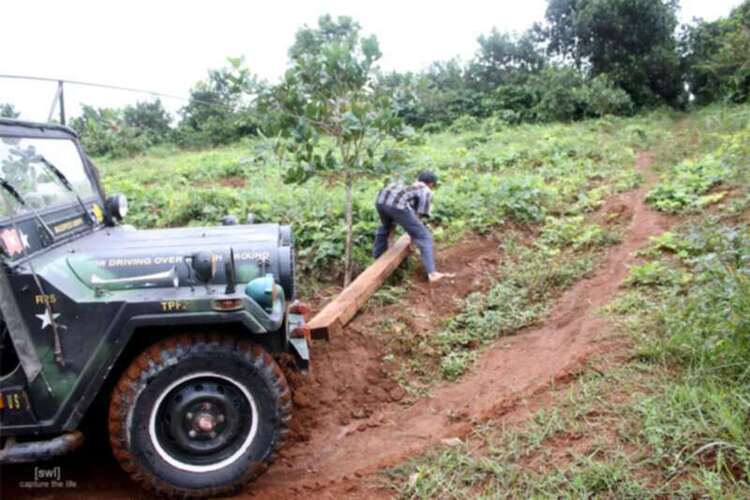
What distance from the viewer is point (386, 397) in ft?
15.4

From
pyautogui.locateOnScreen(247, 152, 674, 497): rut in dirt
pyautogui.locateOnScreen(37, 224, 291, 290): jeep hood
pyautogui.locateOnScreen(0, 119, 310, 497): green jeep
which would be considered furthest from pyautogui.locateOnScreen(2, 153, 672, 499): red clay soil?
pyautogui.locateOnScreen(37, 224, 291, 290): jeep hood

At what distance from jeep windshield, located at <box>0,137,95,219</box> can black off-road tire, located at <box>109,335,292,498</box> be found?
1180mm

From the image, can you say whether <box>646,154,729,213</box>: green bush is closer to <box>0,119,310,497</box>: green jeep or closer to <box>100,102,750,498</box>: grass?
<box>100,102,750,498</box>: grass

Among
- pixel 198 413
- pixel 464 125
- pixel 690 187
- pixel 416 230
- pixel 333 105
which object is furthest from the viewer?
pixel 464 125

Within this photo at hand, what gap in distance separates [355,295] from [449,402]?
5.04ft

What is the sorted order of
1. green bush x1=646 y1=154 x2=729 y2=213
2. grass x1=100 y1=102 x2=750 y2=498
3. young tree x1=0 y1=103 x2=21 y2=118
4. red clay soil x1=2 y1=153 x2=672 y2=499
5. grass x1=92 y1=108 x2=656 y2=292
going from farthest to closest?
1. green bush x1=646 y1=154 x2=729 y2=213
2. grass x1=92 y1=108 x2=656 y2=292
3. young tree x1=0 y1=103 x2=21 y2=118
4. red clay soil x1=2 y1=153 x2=672 y2=499
5. grass x1=100 y1=102 x2=750 y2=498

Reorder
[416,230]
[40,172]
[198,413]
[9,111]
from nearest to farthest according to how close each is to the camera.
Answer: [198,413], [40,172], [9,111], [416,230]

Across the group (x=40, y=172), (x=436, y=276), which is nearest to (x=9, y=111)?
(x=40, y=172)

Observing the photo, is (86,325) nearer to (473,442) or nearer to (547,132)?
(473,442)

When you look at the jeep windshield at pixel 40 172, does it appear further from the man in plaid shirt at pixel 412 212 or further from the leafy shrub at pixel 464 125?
the leafy shrub at pixel 464 125

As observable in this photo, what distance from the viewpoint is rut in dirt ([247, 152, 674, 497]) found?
377 centimetres

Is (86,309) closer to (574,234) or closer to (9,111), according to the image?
(9,111)

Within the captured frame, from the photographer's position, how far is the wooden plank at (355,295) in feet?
15.4

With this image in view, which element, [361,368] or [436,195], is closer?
→ [361,368]
